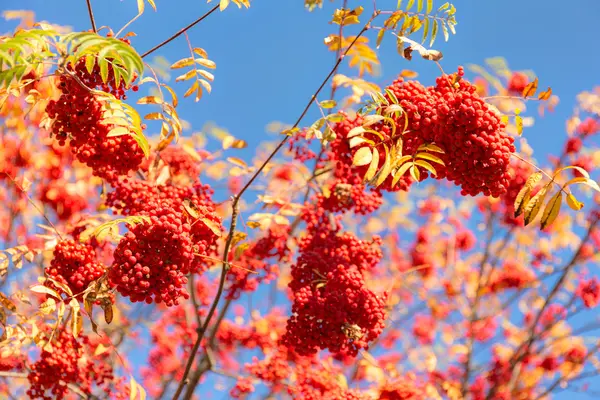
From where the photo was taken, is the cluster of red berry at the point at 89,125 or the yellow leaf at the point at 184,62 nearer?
the cluster of red berry at the point at 89,125

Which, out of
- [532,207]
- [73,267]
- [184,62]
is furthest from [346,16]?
[73,267]

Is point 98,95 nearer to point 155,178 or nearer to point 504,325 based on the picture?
point 155,178

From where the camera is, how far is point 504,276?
8.14 meters

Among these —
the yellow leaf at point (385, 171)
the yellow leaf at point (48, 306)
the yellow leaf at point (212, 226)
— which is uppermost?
the yellow leaf at point (385, 171)

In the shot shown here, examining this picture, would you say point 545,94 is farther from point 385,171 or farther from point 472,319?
point 472,319

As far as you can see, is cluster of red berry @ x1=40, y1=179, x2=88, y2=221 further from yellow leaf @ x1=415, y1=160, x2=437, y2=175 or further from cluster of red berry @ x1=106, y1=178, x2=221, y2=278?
yellow leaf @ x1=415, y1=160, x2=437, y2=175

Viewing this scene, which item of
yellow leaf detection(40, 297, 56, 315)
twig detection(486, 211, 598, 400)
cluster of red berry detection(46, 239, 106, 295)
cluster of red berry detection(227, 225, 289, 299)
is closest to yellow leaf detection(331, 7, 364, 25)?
cluster of red berry detection(227, 225, 289, 299)

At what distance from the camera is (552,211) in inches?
98.2

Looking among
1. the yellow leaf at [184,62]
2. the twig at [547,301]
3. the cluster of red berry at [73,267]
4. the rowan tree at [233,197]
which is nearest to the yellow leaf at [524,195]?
the rowan tree at [233,197]

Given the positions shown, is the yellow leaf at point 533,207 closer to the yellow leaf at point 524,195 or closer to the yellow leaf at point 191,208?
the yellow leaf at point 524,195

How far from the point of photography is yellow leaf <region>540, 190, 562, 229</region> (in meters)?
2.48

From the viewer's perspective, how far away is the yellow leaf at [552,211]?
2.48 metres

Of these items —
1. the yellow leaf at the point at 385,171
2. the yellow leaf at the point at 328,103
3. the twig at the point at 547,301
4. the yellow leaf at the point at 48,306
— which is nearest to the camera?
the yellow leaf at the point at 385,171

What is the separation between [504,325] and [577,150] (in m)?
3.46
